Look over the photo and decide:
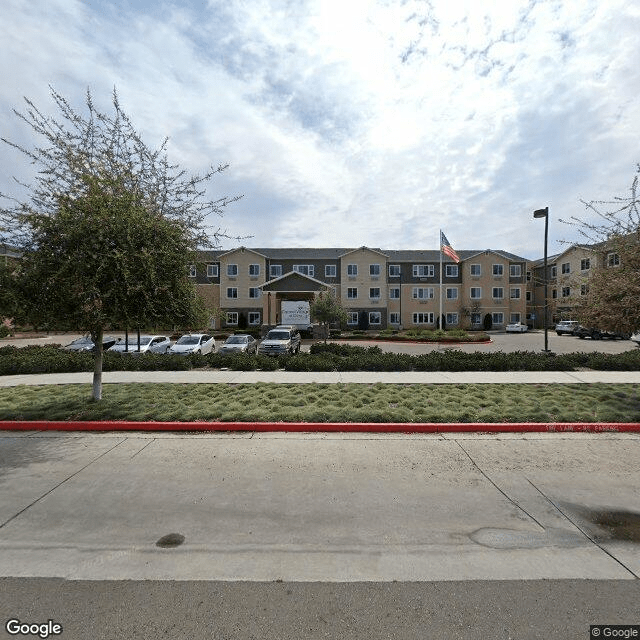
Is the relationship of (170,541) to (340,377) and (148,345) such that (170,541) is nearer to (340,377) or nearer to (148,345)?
(340,377)

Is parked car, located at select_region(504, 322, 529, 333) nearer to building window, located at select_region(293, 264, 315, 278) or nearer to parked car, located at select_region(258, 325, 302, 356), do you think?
building window, located at select_region(293, 264, 315, 278)

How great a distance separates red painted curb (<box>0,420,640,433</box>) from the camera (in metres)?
7.32

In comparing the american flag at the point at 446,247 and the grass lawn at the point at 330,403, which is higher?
the american flag at the point at 446,247

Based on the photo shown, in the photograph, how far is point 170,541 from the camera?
12.2 feet

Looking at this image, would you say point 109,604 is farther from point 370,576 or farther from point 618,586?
point 618,586

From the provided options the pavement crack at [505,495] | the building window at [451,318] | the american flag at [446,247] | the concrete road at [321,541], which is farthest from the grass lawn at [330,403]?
the building window at [451,318]

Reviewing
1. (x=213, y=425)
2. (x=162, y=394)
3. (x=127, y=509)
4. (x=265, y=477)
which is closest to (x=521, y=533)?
(x=265, y=477)

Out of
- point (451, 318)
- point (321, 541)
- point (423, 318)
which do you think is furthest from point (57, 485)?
point (451, 318)

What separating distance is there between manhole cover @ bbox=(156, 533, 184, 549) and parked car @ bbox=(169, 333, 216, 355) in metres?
16.9

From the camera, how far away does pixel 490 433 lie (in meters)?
7.20

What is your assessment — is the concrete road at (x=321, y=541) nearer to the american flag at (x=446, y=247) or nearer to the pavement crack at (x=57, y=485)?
the pavement crack at (x=57, y=485)

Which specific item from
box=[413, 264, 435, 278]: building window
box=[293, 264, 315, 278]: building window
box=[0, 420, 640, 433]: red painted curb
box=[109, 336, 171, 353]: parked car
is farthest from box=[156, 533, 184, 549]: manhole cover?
box=[413, 264, 435, 278]: building window

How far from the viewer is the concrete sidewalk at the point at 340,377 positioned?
471 inches

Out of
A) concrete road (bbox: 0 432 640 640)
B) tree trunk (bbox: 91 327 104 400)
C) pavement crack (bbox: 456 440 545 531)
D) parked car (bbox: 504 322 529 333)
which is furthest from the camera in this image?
parked car (bbox: 504 322 529 333)
